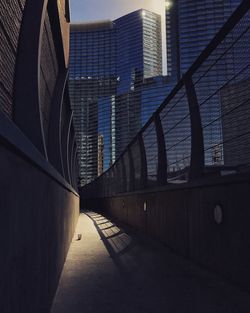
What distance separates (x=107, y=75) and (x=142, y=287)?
11235 cm

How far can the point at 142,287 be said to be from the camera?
5816 millimetres

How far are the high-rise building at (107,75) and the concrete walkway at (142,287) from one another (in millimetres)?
56731

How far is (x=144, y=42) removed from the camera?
126 m

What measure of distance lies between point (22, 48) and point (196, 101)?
4.09m

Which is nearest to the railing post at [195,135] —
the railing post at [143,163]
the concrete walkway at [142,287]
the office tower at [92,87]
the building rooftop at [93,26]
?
the concrete walkway at [142,287]

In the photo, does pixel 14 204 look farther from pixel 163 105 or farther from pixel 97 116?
pixel 97 116

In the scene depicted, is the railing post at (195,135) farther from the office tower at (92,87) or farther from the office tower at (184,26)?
the office tower at (92,87)

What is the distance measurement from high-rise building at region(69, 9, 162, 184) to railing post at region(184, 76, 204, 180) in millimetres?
56740

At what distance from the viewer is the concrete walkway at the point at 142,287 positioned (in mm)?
4754

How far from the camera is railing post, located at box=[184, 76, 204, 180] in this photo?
7.31 m

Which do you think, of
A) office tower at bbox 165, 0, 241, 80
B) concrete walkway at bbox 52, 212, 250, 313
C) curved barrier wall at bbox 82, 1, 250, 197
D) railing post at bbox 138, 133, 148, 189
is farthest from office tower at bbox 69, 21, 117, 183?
concrete walkway at bbox 52, 212, 250, 313

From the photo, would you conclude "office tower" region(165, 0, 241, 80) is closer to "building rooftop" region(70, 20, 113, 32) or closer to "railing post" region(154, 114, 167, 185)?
"railing post" region(154, 114, 167, 185)

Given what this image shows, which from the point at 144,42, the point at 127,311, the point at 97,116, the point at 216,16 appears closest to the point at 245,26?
the point at 127,311

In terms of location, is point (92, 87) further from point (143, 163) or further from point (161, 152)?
point (161, 152)
